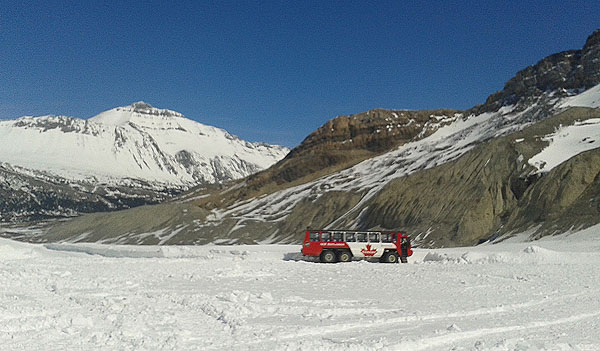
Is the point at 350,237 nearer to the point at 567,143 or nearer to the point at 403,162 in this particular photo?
the point at 567,143

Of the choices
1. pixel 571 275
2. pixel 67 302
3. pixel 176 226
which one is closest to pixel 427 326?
pixel 67 302

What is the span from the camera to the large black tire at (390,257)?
Result: 81.8ft

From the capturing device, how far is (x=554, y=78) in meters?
75.2

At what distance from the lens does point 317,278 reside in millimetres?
18172

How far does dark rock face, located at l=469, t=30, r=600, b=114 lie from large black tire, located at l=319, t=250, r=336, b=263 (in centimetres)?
5850

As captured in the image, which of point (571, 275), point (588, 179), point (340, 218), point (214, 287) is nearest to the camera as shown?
point (214, 287)

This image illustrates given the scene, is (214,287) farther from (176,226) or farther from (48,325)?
(176,226)

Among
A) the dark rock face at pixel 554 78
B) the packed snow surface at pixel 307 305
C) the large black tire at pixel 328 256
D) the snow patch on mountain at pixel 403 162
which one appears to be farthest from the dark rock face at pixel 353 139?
the packed snow surface at pixel 307 305

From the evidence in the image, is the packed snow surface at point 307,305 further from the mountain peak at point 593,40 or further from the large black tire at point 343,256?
the mountain peak at point 593,40

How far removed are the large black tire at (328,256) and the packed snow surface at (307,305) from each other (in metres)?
2.83

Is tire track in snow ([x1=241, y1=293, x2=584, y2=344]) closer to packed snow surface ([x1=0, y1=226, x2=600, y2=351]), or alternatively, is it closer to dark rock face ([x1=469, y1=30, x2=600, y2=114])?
packed snow surface ([x1=0, y1=226, x2=600, y2=351])

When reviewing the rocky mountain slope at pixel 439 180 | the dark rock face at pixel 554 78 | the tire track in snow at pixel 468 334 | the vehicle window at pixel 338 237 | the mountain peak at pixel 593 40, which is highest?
the mountain peak at pixel 593 40

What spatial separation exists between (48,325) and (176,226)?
7403 cm

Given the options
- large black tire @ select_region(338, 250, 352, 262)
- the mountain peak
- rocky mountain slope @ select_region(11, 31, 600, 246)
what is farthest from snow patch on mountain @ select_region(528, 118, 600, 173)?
large black tire @ select_region(338, 250, 352, 262)
